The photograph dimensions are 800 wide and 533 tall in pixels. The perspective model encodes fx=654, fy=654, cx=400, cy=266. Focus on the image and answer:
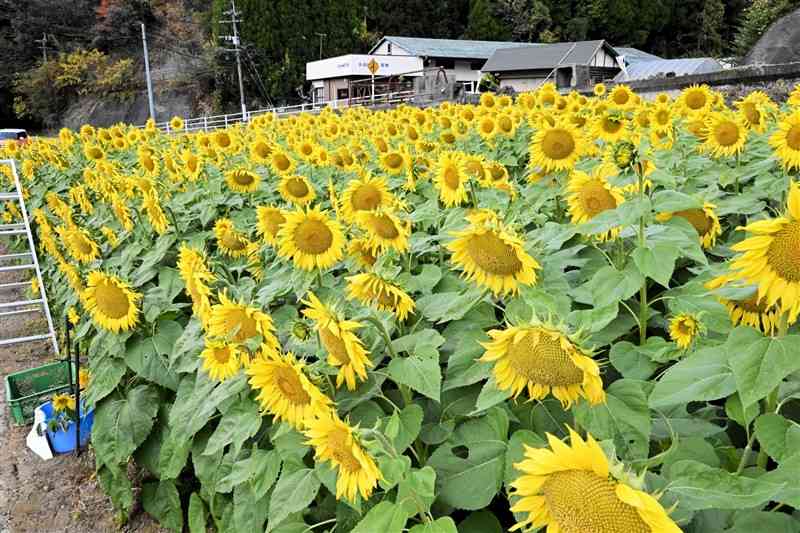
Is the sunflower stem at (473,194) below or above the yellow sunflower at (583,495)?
above

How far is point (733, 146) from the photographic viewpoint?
2.70 m

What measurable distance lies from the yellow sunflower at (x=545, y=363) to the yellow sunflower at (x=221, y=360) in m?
0.87

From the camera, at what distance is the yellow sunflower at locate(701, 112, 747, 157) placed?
8.82ft

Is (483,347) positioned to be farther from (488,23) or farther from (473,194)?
(488,23)

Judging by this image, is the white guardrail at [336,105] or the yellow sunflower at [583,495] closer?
the yellow sunflower at [583,495]

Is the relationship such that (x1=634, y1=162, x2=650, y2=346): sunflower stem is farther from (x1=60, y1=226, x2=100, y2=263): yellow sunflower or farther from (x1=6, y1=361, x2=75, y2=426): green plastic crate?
(x1=6, y1=361, x2=75, y2=426): green plastic crate

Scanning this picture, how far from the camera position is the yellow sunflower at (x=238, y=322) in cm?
177

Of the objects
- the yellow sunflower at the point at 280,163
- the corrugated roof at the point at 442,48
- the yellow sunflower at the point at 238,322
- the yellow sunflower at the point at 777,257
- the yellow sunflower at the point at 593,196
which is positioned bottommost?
the yellow sunflower at the point at 238,322

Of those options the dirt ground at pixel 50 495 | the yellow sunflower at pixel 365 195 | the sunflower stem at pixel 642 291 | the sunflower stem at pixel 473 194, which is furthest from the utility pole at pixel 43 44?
the sunflower stem at pixel 642 291

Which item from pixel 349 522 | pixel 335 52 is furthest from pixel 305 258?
pixel 335 52

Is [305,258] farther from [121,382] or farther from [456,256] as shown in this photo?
[121,382]

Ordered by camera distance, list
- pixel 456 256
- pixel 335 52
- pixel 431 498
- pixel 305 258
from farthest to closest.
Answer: pixel 335 52
pixel 305 258
pixel 456 256
pixel 431 498

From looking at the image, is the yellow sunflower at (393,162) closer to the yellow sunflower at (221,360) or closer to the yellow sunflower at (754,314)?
the yellow sunflower at (221,360)

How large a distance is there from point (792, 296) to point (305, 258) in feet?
4.90
